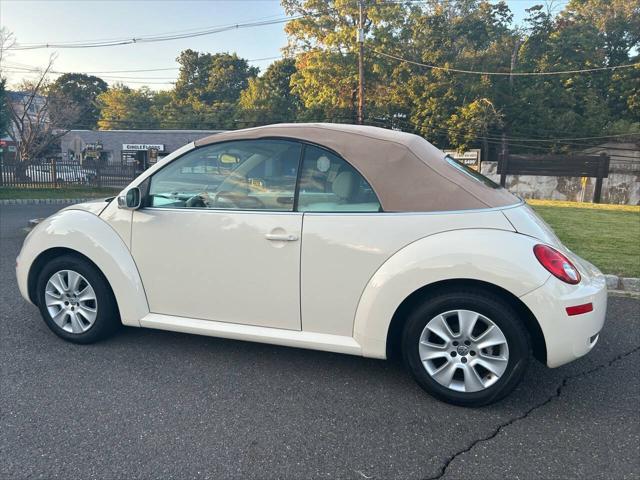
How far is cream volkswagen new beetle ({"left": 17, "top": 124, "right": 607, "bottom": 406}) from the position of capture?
9.23 feet

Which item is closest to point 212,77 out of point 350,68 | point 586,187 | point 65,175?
point 350,68

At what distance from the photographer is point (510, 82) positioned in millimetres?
35844

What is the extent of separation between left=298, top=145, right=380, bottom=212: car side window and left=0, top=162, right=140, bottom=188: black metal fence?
20.2 metres

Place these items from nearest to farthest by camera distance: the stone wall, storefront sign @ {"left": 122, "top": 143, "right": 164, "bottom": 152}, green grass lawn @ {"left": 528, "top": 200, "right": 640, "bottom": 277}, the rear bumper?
the rear bumper < green grass lawn @ {"left": 528, "top": 200, "right": 640, "bottom": 277} < the stone wall < storefront sign @ {"left": 122, "top": 143, "right": 164, "bottom": 152}

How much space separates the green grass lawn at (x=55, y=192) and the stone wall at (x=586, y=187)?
17751 millimetres

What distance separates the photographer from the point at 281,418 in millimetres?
2799

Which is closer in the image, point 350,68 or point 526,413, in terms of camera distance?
point 526,413

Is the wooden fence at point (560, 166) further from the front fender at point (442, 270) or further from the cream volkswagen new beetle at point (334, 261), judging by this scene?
the front fender at point (442, 270)

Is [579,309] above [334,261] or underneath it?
underneath

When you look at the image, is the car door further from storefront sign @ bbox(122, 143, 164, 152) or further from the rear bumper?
storefront sign @ bbox(122, 143, 164, 152)

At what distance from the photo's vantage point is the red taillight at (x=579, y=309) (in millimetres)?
2734

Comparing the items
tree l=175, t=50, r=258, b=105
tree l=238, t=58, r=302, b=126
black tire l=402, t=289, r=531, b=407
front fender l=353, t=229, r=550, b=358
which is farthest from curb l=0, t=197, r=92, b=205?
tree l=175, t=50, r=258, b=105

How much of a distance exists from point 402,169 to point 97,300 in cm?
250

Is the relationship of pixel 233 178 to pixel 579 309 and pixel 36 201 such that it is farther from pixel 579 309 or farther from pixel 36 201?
pixel 36 201
